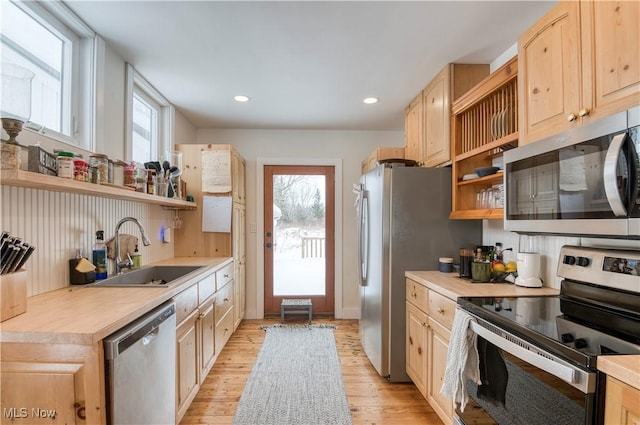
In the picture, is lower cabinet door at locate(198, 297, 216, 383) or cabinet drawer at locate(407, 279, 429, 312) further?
lower cabinet door at locate(198, 297, 216, 383)

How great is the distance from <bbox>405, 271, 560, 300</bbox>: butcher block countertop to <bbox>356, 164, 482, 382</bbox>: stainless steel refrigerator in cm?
28

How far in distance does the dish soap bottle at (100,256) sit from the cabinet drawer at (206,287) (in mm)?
582

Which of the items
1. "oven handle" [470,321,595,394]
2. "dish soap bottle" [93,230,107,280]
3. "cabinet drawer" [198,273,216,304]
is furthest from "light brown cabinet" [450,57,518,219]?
"dish soap bottle" [93,230,107,280]

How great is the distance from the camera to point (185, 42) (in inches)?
79.9

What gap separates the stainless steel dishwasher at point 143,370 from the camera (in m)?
1.15

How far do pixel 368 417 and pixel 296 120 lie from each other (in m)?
3.00

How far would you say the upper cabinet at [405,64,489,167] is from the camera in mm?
2373

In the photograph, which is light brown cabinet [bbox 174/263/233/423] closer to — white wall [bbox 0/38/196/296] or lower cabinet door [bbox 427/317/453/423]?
white wall [bbox 0/38/196/296]

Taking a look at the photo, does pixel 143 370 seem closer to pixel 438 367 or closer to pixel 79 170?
pixel 79 170

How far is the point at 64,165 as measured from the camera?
1.41 metres

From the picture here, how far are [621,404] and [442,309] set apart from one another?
39.6 inches

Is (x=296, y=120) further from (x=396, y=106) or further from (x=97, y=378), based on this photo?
(x=97, y=378)

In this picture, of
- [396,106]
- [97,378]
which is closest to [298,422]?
[97,378]

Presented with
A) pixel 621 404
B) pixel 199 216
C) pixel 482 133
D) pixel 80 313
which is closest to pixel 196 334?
pixel 80 313
